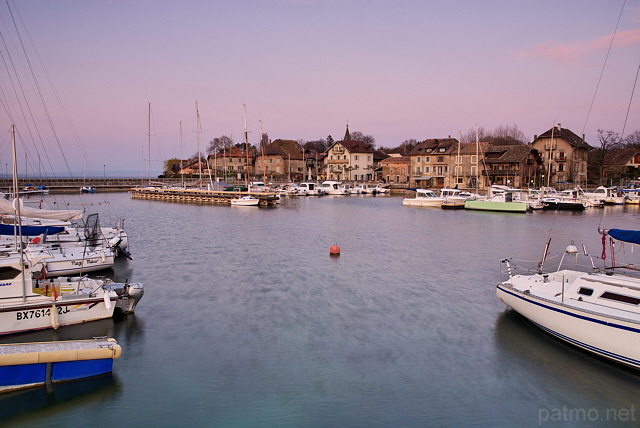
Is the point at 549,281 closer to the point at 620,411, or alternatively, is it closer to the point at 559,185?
the point at 620,411

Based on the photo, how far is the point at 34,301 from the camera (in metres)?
15.6

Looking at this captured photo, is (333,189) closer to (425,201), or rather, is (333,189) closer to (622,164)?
(425,201)

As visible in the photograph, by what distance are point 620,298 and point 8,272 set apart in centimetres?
1975

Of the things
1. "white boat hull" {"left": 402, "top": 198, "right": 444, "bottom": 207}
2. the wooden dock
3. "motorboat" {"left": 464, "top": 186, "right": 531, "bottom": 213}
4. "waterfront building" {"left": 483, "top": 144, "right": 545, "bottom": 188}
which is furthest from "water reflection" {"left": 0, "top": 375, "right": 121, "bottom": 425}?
"waterfront building" {"left": 483, "top": 144, "right": 545, "bottom": 188}

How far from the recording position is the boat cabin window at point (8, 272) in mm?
15133

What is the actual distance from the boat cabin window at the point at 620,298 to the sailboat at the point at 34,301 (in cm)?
1709

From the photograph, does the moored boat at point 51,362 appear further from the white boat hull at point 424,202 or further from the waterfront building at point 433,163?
the waterfront building at point 433,163

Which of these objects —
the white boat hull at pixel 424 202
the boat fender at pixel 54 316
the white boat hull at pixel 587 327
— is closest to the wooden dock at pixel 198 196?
the white boat hull at pixel 424 202

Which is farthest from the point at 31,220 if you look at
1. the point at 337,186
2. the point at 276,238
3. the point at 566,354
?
the point at 337,186

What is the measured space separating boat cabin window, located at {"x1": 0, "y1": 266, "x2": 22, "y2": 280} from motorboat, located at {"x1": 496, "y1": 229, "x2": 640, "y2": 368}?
17.5 meters

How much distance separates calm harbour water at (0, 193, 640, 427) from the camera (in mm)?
11930

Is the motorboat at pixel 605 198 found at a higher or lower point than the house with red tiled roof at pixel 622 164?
lower

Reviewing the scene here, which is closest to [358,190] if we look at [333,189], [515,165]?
[333,189]

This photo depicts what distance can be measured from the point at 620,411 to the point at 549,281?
20.6 ft
